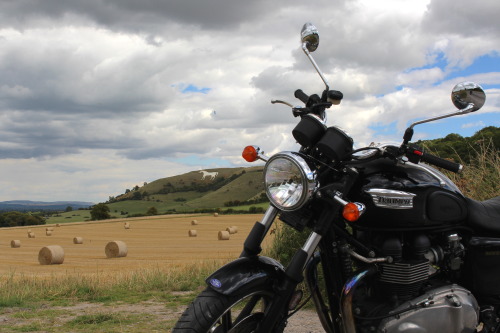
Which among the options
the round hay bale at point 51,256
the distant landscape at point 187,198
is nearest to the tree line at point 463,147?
the round hay bale at point 51,256

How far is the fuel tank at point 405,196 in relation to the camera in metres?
2.96

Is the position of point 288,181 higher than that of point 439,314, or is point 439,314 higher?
point 288,181

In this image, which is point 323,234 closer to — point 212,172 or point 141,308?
point 141,308

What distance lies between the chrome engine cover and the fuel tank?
0.42m

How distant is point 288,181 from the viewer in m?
2.81

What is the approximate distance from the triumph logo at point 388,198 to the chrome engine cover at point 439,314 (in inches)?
23.1

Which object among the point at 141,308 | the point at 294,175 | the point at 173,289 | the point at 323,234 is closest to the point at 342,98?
the point at 294,175

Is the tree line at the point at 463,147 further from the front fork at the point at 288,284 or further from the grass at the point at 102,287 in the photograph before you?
the front fork at the point at 288,284

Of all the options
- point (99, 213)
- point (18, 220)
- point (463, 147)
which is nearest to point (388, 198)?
point (463, 147)

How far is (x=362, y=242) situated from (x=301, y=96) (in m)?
0.95

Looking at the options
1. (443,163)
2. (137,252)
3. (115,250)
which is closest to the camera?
(443,163)

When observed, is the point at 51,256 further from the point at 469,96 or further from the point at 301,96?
the point at 469,96

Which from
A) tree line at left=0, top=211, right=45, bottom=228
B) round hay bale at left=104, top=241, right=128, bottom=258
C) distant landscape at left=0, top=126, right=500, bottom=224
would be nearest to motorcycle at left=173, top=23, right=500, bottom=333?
round hay bale at left=104, top=241, right=128, bottom=258

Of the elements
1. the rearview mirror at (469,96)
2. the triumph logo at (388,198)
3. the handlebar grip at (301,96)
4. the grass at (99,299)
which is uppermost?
the handlebar grip at (301,96)
